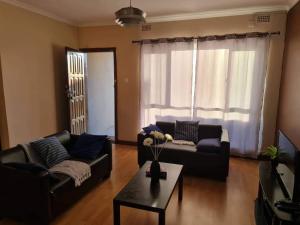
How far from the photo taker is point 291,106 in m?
3.18

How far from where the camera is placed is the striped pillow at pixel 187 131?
12.8ft

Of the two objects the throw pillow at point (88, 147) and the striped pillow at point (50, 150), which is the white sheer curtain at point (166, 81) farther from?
the striped pillow at point (50, 150)

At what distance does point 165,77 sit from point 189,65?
1.75 feet

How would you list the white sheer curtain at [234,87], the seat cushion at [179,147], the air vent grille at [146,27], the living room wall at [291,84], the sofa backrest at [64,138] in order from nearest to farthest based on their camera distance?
the living room wall at [291,84], the sofa backrest at [64,138], the seat cushion at [179,147], the white sheer curtain at [234,87], the air vent grille at [146,27]

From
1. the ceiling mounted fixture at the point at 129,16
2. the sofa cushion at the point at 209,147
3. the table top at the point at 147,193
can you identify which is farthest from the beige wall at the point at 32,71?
the sofa cushion at the point at 209,147

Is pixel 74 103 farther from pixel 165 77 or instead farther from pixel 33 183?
pixel 33 183

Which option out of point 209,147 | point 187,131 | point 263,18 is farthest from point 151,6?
point 209,147

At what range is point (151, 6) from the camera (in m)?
3.74

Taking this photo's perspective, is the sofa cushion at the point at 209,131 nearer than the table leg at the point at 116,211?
No

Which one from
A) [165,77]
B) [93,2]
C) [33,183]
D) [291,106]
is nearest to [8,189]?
[33,183]

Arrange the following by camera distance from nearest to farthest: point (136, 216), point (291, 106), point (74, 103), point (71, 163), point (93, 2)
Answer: point (136, 216) < point (71, 163) < point (291, 106) < point (93, 2) < point (74, 103)

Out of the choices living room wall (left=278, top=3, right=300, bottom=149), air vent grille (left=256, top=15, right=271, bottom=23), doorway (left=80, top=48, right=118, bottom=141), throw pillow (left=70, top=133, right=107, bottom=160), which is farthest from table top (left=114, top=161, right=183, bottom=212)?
doorway (left=80, top=48, right=118, bottom=141)

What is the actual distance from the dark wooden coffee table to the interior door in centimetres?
279

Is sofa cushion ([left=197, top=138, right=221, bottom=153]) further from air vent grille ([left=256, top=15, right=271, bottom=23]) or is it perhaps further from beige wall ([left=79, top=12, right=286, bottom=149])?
air vent grille ([left=256, top=15, right=271, bottom=23])
